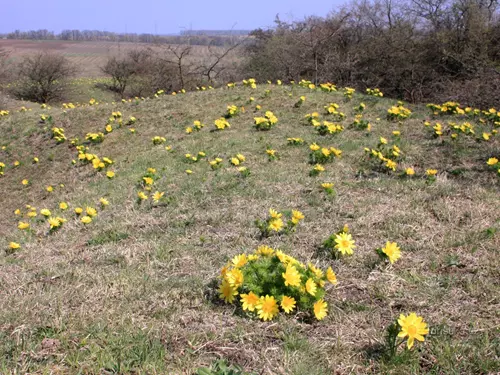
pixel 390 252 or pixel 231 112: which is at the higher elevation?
Result: pixel 231 112

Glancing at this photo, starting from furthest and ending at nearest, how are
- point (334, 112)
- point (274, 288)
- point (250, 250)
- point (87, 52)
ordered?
point (87, 52) → point (334, 112) → point (250, 250) → point (274, 288)

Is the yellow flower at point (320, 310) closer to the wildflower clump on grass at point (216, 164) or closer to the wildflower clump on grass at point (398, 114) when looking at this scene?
the wildflower clump on grass at point (216, 164)

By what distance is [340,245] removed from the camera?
330 centimetres

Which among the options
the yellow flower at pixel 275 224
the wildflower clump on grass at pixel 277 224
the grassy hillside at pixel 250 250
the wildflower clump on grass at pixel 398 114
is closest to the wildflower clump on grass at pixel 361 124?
the grassy hillside at pixel 250 250

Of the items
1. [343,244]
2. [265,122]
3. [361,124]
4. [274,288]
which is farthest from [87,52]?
[274,288]

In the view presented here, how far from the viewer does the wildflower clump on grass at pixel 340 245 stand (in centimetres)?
330

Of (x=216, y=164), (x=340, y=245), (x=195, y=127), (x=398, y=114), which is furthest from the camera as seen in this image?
(x=195, y=127)

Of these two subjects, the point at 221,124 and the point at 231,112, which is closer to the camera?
the point at 221,124

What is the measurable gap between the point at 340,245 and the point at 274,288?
0.90m

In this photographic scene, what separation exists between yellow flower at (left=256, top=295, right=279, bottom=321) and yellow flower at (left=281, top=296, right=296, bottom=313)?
5 cm

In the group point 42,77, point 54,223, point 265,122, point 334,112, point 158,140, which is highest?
point 42,77

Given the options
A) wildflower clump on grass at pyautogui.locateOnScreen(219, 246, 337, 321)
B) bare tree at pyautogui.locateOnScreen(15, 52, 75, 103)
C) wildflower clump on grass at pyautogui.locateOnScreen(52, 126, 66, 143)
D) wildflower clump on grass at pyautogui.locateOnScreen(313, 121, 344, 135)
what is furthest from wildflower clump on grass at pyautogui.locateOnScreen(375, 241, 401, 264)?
bare tree at pyautogui.locateOnScreen(15, 52, 75, 103)

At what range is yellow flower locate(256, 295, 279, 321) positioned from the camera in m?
2.53

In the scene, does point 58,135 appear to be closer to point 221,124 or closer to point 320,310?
point 221,124
